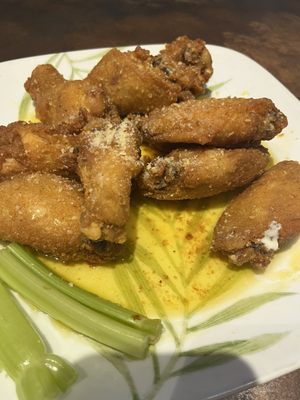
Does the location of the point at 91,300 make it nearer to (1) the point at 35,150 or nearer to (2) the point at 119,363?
(2) the point at 119,363

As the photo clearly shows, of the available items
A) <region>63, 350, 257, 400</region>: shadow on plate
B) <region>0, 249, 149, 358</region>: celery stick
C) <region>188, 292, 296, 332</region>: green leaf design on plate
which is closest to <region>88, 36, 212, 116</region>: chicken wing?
<region>0, 249, 149, 358</region>: celery stick

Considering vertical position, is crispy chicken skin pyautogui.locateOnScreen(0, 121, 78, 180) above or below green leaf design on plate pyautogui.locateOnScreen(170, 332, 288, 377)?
above

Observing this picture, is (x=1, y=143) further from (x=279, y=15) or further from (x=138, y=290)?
(x=279, y=15)

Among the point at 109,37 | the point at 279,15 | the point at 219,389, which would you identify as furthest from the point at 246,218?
the point at 279,15

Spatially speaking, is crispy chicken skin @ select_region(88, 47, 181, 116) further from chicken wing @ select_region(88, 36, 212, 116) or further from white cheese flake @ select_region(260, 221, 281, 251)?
white cheese flake @ select_region(260, 221, 281, 251)

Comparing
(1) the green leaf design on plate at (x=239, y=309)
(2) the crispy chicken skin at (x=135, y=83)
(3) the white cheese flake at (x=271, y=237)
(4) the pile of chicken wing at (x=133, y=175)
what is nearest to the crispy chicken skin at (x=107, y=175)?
(4) the pile of chicken wing at (x=133, y=175)

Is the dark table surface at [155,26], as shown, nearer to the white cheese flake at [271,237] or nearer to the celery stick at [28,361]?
the white cheese flake at [271,237]
